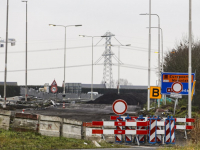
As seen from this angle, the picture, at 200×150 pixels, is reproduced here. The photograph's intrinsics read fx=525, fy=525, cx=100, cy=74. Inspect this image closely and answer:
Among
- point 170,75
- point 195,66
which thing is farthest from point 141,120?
point 195,66

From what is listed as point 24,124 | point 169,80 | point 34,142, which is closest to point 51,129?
point 24,124

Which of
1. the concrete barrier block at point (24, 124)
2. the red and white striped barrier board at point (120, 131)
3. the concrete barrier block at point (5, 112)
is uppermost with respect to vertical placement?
the concrete barrier block at point (5, 112)

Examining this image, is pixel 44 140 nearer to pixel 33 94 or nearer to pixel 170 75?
pixel 170 75

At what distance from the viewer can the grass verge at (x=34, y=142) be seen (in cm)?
1624

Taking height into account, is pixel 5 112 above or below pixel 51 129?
above

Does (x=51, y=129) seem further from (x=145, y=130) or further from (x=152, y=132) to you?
(x=152, y=132)

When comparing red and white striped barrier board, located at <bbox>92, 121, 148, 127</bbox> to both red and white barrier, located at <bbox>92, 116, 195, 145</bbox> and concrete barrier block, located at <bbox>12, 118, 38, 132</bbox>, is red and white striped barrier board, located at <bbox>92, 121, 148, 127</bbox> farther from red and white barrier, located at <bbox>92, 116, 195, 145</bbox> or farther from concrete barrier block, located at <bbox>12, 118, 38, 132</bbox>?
concrete barrier block, located at <bbox>12, 118, 38, 132</bbox>

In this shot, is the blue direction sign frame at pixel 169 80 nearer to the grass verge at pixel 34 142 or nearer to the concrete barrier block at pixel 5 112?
the grass verge at pixel 34 142

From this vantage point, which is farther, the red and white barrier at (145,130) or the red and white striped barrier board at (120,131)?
the red and white barrier at (145,130)

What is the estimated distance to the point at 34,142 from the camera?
57.6ft

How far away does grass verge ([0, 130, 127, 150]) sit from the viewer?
53.3 feet

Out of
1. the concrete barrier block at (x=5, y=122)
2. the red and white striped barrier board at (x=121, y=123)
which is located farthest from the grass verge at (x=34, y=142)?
the red and white striped barrier board at (x=121, y=123)

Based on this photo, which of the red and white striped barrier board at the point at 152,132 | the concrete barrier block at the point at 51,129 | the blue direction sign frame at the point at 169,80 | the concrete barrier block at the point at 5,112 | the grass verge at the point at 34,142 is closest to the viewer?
the grass verge at the point at 34,142

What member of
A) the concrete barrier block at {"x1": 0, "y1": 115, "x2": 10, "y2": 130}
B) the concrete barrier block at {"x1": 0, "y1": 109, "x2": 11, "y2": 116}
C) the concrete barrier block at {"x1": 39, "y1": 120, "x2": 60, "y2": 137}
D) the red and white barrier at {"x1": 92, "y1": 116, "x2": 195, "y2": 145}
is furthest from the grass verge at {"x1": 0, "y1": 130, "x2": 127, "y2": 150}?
the red and white barrier at {"x1": 92, "y1": 116, "x2": 195, "y2": 145}
